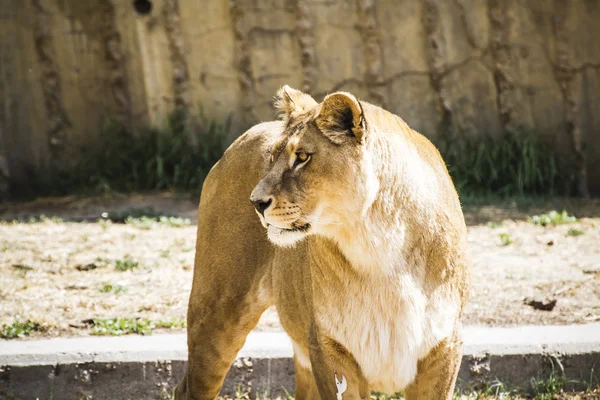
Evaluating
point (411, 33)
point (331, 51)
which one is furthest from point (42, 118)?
point (411, 33)

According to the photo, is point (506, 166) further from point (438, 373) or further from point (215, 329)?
point (438, 373)

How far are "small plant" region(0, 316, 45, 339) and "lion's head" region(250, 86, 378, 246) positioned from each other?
2.61 meters

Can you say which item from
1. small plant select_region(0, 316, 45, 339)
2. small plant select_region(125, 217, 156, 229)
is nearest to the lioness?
small plant select_region(0, 316, 45, 339)

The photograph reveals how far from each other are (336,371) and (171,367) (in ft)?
5.45

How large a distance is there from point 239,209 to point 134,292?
2.28 meters

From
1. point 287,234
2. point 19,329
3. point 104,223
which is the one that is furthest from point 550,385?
point 104,223

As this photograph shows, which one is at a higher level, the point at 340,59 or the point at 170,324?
the point at 340,59

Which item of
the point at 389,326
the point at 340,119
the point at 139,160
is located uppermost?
the point at 340,119

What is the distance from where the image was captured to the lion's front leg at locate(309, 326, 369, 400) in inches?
127

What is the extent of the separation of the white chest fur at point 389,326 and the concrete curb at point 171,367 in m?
1.53

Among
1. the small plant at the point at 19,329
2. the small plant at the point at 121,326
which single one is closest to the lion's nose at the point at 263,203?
the small plant at the point at 121,326

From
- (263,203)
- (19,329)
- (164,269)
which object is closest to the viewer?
(263,203)

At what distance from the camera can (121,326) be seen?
17.3 feet

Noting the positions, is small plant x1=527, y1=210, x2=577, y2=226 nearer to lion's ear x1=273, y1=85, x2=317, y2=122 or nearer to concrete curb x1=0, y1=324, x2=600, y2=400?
concrete curb x1=0, y1=324, x2=600, y2=400
